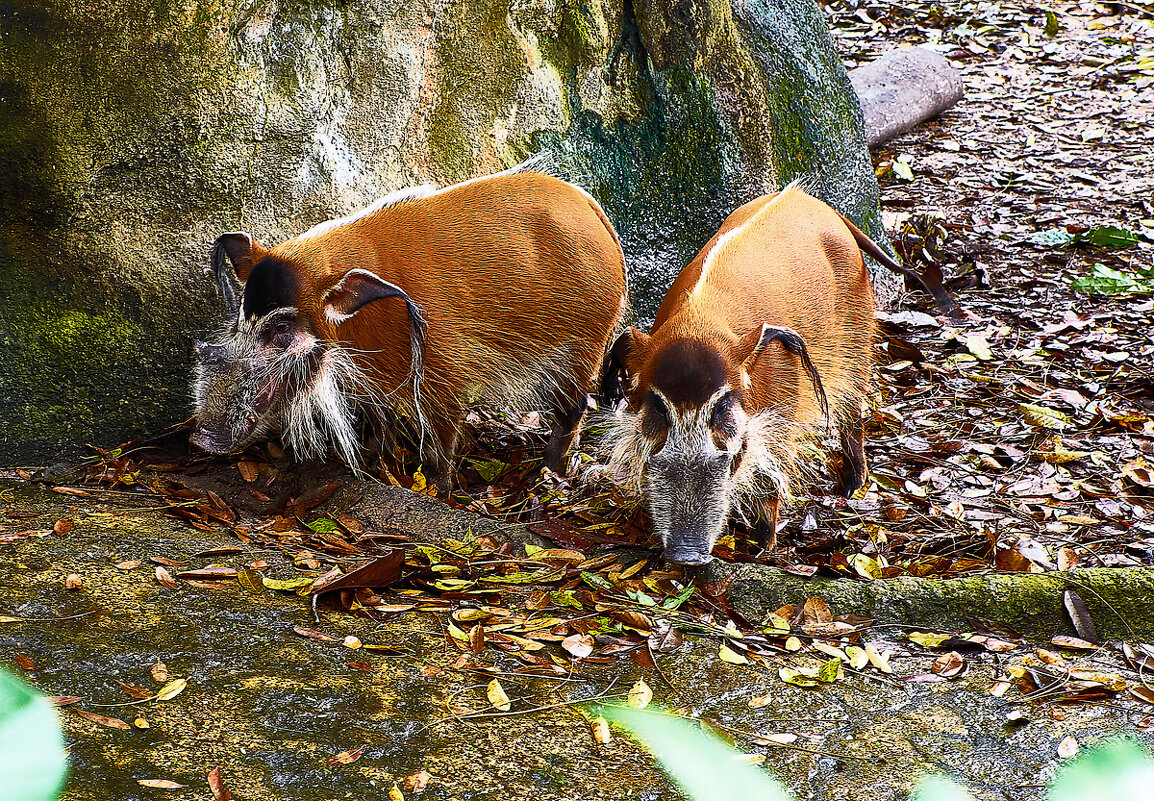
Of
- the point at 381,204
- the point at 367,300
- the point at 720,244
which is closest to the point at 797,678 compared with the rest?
the point at 720,244

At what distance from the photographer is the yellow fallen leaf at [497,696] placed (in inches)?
107

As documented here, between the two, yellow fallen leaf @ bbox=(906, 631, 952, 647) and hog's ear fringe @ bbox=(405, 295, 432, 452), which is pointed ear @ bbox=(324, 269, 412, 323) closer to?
hog's ear fringe @ bbox=(405, 295, 432, 452)

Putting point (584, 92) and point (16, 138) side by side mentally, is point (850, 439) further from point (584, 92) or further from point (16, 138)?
point (16, 138)

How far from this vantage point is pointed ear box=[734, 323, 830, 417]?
141 inches

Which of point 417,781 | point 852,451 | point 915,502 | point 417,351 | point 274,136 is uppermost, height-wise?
point 274,136

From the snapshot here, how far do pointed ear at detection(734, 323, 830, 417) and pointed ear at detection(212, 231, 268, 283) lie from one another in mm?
1850

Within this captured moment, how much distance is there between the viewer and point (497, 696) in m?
2.75

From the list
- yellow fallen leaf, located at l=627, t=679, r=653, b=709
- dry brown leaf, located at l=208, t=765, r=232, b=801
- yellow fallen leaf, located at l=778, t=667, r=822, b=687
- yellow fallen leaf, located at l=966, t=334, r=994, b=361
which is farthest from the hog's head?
yellow fallen leaf, located at l=966, t=334, r=994, b=361

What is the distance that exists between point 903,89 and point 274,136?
18.4 feet

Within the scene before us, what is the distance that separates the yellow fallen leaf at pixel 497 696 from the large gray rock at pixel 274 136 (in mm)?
2168

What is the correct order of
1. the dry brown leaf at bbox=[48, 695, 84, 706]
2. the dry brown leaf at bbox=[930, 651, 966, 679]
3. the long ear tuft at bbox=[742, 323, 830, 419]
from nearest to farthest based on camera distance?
the dry brown leaf at bbox=[48, 695, 84, 706] → the dry brown leaf at bbox=[930, 651, 966, 679] → the long ear tuft at bbox=[742, 323, 830, 419]

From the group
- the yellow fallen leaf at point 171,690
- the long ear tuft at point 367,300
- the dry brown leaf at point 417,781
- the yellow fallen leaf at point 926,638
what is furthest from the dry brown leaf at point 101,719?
the yellow fallen leaf at point 926,638

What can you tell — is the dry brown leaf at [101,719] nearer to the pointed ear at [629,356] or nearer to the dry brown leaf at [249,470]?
the dry brown leaf at [249,470]

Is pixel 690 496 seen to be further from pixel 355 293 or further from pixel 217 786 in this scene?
pixel 217 786
